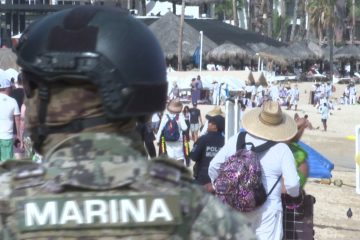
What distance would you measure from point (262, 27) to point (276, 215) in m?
87.2

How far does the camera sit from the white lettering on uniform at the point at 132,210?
90.1 inches

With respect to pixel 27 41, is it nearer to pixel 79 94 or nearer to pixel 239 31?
pixel 79 94

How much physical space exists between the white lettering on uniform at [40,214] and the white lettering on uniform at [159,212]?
0.20 metres

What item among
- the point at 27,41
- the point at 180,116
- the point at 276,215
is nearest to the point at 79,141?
the point at 27,41

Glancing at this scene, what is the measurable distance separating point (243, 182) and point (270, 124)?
0.76 metres

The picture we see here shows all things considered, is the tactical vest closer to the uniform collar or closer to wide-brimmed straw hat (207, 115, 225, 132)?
the uniform collar

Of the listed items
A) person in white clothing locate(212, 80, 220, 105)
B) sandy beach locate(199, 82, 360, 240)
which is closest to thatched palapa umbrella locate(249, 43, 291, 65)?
person in white clothing locate(212, 80, 220, 105)

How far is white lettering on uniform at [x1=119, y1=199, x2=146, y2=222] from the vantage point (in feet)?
7.51

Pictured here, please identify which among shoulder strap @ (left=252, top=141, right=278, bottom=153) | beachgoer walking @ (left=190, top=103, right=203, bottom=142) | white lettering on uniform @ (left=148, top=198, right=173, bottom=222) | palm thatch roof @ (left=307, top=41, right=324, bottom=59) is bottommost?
palm thatch roof @ (left=307, top=41, right=324, bottom=59)

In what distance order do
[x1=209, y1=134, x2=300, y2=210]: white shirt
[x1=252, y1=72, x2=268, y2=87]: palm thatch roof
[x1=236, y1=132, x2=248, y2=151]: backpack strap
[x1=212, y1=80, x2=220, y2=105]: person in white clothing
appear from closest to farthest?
[x1=209, y1=134, x2=300, y2=210]: white shirt
[x1=236, y1=132, x2=248, y2=151]: backpack strap
[x1=212, y1=80, x2=220, y2=105]: person in white clothing
[x1=252, y1=72, x2=268, y2=87]: palm thatch roof

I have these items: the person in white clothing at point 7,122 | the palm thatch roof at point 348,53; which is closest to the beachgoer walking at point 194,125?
the person in white clothing at point 7,122

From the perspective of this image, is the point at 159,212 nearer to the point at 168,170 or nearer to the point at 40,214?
the point at 168,170

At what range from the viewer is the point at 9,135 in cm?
1292

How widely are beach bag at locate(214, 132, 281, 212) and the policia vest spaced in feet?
14.3
